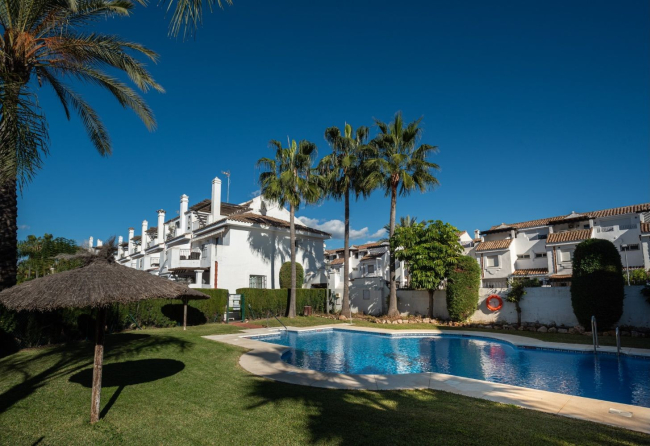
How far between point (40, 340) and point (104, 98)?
8.66m

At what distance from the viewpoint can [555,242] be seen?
130 feet

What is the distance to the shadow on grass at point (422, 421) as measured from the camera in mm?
5059

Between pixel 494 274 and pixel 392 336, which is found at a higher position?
pixel 494 274

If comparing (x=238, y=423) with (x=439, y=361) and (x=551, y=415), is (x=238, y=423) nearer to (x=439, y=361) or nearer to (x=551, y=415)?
(x=551, y=415)

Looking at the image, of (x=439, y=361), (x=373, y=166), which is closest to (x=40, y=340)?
(x=439, y=361)

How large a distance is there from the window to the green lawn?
789 inches

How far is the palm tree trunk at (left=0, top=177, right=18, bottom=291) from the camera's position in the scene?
1087 centimetres

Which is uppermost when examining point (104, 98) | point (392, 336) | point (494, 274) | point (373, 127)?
point (373, 127)

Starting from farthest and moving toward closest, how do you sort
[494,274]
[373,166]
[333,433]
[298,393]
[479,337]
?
[494,274]
[373,166]
[479,337]
[298,393]
[333,433]

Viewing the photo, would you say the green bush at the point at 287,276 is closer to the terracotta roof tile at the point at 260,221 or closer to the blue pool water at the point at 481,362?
the terracotta roof tile at the point at 260,221

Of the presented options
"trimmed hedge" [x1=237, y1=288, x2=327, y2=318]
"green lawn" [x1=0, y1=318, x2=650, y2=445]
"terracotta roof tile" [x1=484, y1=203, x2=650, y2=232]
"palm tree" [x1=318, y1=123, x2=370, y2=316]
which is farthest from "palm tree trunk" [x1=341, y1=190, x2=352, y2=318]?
"terracotta roof tile" [x1=484, y1=203, x2=650, y2=232]

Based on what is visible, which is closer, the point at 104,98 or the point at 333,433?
the point at 333,433

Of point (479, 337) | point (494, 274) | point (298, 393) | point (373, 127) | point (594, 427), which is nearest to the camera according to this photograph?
point (594, 427)

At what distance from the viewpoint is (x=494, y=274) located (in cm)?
4422
